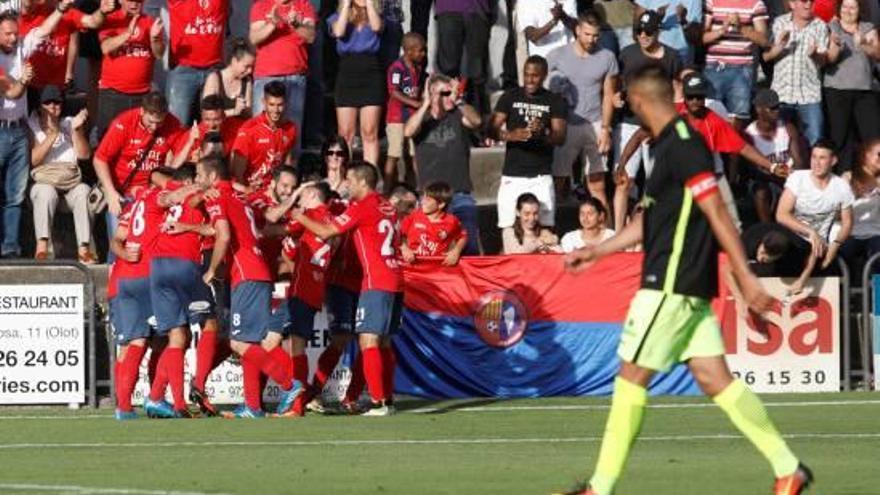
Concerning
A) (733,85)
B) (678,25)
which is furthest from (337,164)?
(733,85)

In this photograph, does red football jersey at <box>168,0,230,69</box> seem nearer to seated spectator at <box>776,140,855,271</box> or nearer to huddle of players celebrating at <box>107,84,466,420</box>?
huddle of players celebrating at <box>107,84,466,420</box>

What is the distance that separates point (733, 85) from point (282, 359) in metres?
7.00

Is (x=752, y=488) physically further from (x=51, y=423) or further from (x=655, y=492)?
(x=51, y=423)

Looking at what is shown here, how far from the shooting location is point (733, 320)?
65.1ft

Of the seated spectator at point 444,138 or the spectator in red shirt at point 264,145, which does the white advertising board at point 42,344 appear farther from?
the seated spectator at point 444,138

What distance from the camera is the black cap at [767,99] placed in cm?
2181

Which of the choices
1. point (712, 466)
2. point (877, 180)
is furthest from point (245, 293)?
point (877, 180)

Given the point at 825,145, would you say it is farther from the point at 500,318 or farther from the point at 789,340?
the point at 500,318

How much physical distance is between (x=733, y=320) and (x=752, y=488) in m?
7.67

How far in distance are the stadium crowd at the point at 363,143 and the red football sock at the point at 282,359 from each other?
11 cm

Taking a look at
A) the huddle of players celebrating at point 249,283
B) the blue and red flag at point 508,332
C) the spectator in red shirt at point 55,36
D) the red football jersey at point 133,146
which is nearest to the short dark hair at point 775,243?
the blue and red flag at point 508,332

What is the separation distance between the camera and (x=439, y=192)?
19.7 meters

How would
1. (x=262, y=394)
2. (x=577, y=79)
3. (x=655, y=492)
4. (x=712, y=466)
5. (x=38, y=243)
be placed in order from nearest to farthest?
(x=655, y=492)
(x=712, y=466)
(x=262, y=394)
(x=38, y=243)
(x=577, y=79)

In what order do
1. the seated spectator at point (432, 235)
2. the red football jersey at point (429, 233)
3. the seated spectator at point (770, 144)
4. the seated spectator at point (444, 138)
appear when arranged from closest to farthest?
the seated spectator at point (432, 235), the red football jersey at point (429, 233), the seated spectator at point (444, 138), the seated spectator at point (770, 144)
